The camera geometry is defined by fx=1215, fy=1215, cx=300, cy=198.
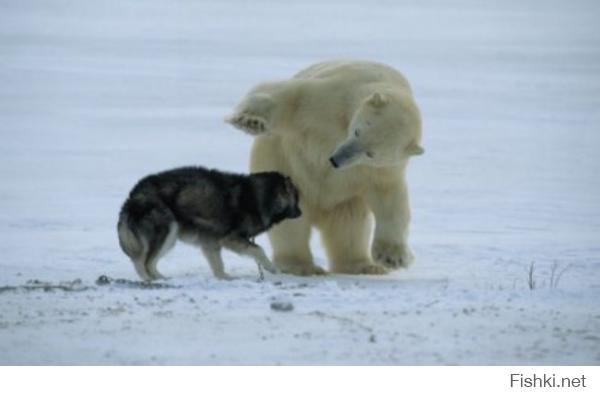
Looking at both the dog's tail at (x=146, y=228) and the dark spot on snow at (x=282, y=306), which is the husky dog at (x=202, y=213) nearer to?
the dog's tail at (x=146, y=228)

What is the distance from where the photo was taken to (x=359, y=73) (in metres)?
7.73

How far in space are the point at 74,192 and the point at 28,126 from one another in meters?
4.17

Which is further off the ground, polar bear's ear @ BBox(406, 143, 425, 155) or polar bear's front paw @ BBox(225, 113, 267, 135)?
polar bear's front paw @ BBox(225, 113, 267, 135)

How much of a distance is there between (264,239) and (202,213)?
3.22m

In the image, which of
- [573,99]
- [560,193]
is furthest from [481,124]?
[560,193]

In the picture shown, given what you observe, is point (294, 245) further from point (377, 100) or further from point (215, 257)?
point (377, 100)

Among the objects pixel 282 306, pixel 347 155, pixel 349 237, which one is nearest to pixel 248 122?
pixel 347 155

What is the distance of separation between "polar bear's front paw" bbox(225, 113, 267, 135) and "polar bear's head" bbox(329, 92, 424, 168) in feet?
1.75

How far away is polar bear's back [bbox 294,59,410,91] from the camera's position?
7.69 meters

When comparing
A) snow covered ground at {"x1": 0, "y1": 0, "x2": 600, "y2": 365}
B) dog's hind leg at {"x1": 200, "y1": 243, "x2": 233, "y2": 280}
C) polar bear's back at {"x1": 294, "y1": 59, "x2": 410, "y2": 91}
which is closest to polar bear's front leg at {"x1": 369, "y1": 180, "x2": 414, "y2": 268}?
snow covered ground at {"x1": 0, "y1": 0, "x2": 600, "y2": 365}

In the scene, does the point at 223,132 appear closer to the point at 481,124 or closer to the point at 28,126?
the point at 28,126

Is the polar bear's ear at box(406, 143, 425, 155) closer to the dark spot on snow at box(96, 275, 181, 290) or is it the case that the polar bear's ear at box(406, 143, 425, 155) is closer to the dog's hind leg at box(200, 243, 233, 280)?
the dog's hind leg at box(200, 243, 233, 280)

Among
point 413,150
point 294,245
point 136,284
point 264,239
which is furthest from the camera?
point 264,239

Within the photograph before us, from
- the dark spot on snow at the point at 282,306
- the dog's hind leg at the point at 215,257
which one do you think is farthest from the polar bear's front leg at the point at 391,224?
the dark spot on snow at the point at 282,306
